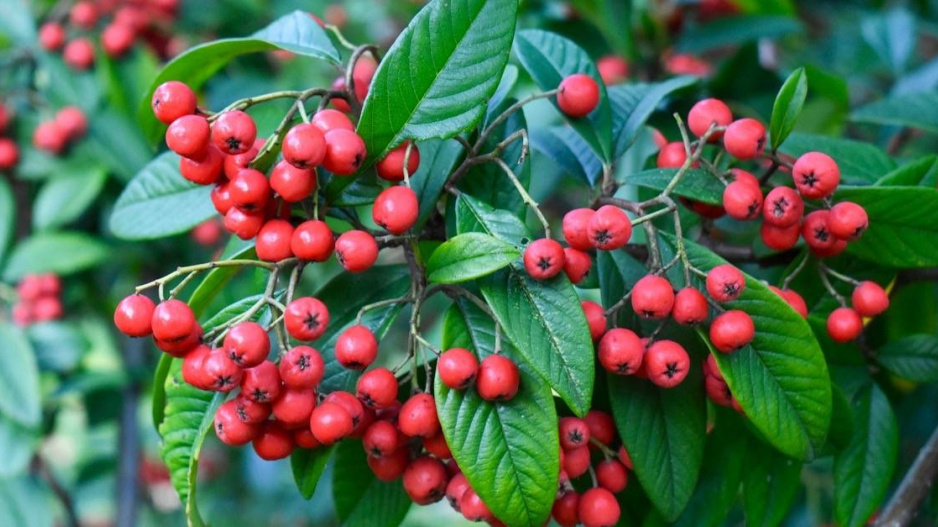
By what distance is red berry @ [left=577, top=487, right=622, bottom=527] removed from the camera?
1.18m

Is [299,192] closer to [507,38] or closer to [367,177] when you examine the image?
[367,177]

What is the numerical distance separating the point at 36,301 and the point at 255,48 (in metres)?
1.50

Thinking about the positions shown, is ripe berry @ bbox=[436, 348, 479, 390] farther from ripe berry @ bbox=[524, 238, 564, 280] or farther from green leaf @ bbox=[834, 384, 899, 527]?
green leaf @ bbox=[834, 384, 899, 527]

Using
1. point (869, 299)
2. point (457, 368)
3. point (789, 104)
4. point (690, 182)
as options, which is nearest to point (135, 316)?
point (457, 368)

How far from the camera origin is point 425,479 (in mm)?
1181

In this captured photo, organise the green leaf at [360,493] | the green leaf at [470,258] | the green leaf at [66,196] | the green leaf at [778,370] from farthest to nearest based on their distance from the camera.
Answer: the green leaf at [66,196] → the green leaf at [360,493] → the green leaf at [778,370] → the green leaf at [470,258]

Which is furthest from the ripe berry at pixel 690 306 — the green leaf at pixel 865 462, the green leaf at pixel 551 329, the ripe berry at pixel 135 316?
the ripe berry at pixel 135 316

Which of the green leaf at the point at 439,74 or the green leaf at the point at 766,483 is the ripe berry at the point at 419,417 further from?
the green leaf at the point at 766,483

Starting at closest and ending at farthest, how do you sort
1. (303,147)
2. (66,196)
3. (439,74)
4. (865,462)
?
1. (303,147)
2. (439,74)
3. (865,462)
4. (66,196)

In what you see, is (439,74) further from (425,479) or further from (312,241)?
(425,479)

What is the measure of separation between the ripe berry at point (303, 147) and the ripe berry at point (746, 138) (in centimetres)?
→ 56

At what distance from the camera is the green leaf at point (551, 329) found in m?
1.05

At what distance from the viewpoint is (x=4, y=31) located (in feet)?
7.97

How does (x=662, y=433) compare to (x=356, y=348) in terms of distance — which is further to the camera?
(x=662, y=433)
